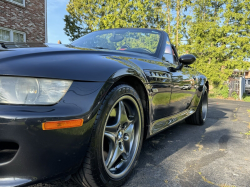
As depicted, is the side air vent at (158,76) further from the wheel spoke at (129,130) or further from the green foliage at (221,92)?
the green foliage at (221,92)

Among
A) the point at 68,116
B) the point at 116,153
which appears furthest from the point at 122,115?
the point at 68,116

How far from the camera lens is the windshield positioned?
8.46 feet

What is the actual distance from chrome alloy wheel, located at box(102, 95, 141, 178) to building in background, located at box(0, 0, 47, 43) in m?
7.78

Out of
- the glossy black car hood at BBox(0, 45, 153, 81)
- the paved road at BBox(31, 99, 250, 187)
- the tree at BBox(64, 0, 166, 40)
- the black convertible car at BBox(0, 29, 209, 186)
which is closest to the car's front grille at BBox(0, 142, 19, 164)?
the black convertible car at BBox(0, 29, 209, 186)

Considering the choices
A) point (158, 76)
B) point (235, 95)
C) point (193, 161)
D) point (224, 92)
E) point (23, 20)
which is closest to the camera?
point (158, 76)

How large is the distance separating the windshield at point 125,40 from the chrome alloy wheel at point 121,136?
102cm

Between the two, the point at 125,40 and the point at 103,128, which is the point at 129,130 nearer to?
the point at 103,128

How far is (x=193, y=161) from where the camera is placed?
2180 mm

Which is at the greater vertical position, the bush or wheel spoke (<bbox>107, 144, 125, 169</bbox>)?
wheel spoke (<bbox>107, 144, 125, 169</bbox>)

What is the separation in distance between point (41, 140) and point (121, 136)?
728 millimetres

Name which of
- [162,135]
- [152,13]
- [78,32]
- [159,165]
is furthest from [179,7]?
[159,165]

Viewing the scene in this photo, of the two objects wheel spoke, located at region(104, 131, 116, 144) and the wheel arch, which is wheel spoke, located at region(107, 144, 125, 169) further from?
the wheel arch

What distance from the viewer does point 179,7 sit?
1580 cm

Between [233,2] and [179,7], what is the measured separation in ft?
15.0
